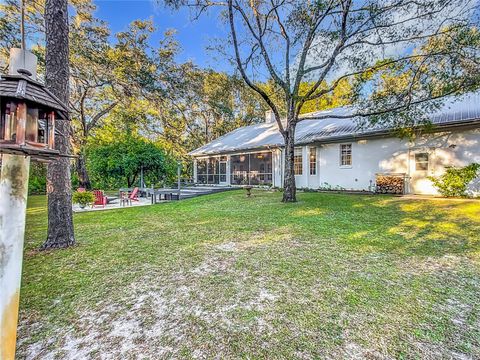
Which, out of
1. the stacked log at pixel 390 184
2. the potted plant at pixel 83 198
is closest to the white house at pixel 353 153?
the stacked log at pixel 390 184

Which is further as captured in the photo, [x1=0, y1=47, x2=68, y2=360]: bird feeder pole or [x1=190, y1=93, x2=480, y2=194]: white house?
[x1=190, y1=93, x2=480, y2=194]: white house

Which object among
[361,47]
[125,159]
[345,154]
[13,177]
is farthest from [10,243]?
[345,154]

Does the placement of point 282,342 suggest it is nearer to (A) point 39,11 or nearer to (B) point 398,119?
(B) point 398,119

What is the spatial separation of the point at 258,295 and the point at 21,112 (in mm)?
2976

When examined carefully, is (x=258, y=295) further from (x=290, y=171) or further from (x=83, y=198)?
(x=83, y=198)

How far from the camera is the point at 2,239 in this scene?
74.7 inches

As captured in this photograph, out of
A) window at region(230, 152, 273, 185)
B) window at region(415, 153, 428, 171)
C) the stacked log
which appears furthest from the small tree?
window at region(415, 153, 428, 171)

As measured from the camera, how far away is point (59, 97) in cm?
487

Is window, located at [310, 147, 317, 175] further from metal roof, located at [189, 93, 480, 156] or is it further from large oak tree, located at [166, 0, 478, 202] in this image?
large oak tree, located at [166, 0, 478, 202]

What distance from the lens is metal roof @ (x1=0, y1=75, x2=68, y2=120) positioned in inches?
73.5

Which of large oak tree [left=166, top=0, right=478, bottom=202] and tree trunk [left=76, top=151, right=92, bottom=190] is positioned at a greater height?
large oak tree [left=166, top=0, right=478, bottom=202]

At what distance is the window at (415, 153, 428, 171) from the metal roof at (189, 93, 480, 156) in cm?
165

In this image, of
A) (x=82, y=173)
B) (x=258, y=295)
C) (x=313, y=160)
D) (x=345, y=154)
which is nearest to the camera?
(x=258, y=295)

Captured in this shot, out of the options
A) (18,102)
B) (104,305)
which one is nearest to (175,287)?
(104,305)
